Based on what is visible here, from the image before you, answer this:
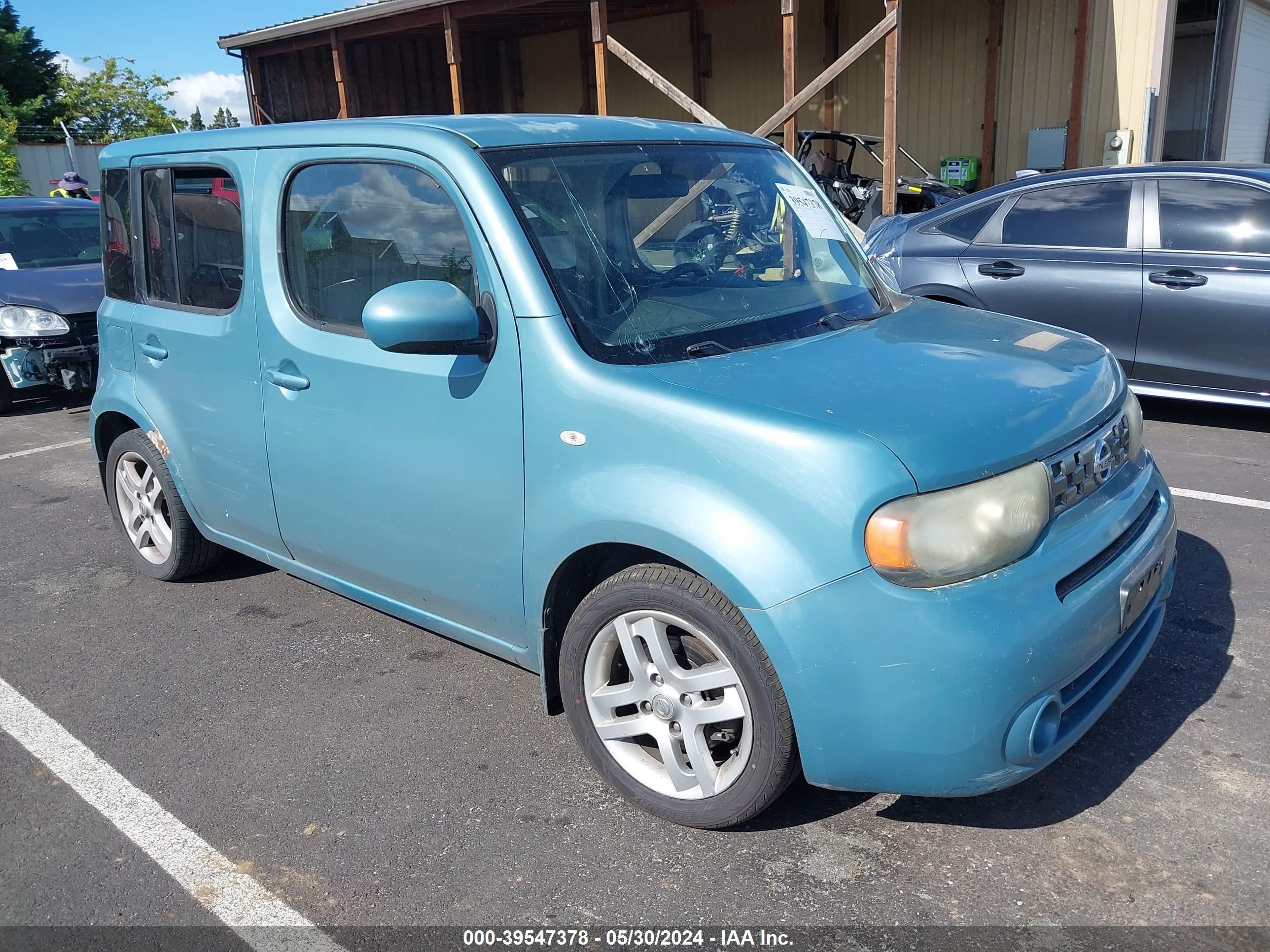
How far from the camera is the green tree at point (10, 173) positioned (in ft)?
74.2

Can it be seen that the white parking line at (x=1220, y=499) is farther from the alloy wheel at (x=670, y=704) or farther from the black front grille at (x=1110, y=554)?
the alloy wheel at (x=670, y=704)

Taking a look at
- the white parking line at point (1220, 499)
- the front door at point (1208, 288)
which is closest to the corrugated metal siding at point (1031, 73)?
the front door at point (1208, 288)

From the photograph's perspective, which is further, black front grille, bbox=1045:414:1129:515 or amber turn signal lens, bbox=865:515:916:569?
black front grille, bbox=1045:414:1129:515

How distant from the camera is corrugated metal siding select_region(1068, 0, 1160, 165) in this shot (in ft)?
37.4

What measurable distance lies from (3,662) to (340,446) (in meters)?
1.85

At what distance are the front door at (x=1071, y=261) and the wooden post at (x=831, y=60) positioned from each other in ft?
25.0

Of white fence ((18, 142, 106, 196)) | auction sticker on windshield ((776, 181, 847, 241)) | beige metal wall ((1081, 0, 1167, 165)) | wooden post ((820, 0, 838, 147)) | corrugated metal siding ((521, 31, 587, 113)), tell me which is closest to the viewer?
auction sticker on windshield ((776, 181, 847, 241))

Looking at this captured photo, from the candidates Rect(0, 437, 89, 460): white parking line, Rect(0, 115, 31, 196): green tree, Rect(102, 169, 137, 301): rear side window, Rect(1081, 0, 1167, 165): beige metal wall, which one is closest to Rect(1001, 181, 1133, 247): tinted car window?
Rect(102, 169, 137, 301): rear side window

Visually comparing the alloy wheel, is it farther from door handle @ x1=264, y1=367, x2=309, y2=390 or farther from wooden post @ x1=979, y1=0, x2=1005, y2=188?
wooden post @ x1=979, y1=0, x2=1005, y2=188

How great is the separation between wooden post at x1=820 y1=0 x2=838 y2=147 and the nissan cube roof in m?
11.1

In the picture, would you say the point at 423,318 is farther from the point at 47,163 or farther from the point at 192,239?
the point at 47,163

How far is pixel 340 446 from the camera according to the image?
3246 millimetres

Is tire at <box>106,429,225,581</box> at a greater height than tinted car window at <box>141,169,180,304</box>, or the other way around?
tinted car window at <box>141,169,180,304</box>

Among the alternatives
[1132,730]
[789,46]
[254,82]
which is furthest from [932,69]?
[1132,730]
